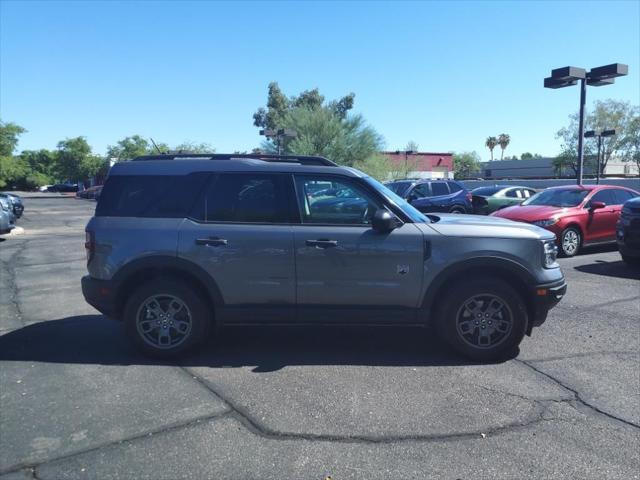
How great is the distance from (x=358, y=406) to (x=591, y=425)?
66.6 inches

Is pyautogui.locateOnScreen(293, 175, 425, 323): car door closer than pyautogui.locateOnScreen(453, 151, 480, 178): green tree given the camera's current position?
Yes

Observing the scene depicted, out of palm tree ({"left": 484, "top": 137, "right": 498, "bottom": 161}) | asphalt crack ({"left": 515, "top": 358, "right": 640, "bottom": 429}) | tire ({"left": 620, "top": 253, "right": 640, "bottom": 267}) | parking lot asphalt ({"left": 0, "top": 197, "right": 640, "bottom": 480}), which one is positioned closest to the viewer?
parking lot asphalt ({"left": 0, "top": 197, "right": 640, "bottom": 480})

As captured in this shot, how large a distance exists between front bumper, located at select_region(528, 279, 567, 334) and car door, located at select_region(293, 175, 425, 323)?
114cm

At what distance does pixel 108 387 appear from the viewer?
14.7 ft

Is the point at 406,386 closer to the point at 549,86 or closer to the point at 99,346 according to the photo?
the point at 99,346

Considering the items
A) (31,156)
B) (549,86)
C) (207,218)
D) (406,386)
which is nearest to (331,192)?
(207,218)

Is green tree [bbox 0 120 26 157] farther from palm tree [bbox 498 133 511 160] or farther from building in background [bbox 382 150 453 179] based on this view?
palm tree [bbox 498 133 511 160]

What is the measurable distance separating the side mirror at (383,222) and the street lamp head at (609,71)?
529 inches

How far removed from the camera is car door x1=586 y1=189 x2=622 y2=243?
38.3 ft

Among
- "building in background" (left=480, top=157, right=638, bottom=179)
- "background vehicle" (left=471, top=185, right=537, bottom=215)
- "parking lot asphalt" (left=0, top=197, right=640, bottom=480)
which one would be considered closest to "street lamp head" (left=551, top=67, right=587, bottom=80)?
"background vehicle" (left=471, top=185, right=537, bottom=215)

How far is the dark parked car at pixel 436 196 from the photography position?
733 inches

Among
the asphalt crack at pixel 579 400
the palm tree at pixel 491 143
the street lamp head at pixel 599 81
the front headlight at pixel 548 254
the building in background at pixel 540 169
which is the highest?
the palm tree at pixel 491 143

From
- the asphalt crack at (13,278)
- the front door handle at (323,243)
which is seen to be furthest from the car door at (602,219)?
the asphalt crack at (13,278)

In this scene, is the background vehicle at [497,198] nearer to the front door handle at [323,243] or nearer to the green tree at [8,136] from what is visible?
the front door handle at [323,243]
